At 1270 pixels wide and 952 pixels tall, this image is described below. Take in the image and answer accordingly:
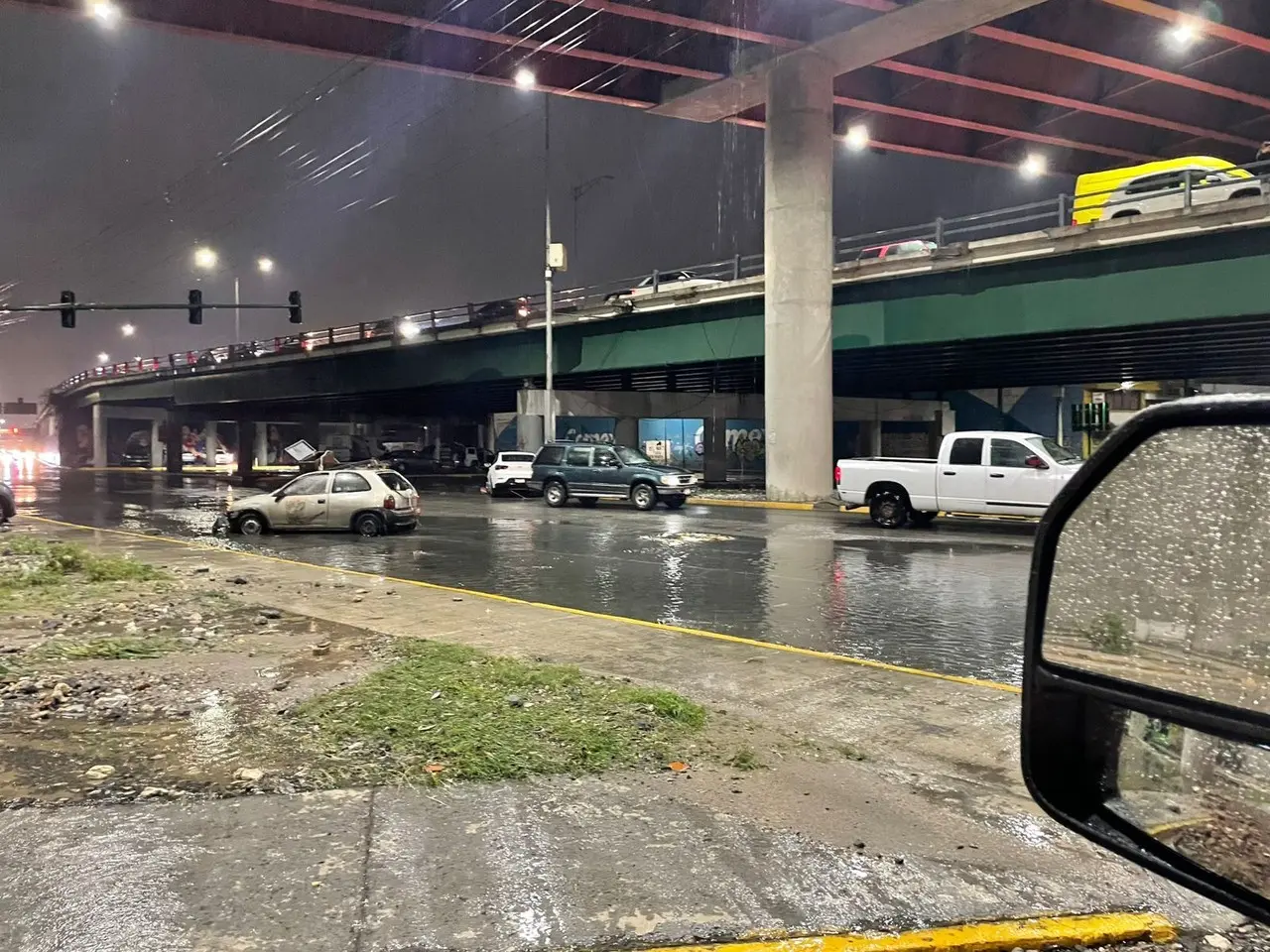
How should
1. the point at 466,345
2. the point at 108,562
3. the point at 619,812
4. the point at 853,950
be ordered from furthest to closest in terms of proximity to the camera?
the point at 466,345
the point at 108,562
the point at 619,812
the point at 853,950

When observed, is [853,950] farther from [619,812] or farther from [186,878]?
[186,878]

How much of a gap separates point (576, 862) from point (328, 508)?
16195 millimetres

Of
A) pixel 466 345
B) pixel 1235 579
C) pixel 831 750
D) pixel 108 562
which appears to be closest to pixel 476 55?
pixel 466 345

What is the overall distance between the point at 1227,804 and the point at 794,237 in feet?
85.0

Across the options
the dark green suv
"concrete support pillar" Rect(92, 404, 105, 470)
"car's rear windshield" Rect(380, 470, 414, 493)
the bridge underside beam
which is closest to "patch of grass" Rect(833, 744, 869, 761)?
"car's rear windshield" Rect(380, 470, 414, 493)

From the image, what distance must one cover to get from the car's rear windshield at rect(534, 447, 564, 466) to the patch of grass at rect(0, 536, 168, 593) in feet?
48.6

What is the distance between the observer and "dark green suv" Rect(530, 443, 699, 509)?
25203 mm

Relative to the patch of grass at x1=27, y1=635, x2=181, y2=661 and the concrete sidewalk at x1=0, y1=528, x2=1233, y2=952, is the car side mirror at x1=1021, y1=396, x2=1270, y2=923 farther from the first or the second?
the patch of grass at x1=27, y1=635, x2=181, y2=661

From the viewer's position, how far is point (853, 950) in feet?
10.1

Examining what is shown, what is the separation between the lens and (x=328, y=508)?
61.1 ft

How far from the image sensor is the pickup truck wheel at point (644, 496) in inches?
993

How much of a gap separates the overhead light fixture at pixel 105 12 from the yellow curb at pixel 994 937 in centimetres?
2872

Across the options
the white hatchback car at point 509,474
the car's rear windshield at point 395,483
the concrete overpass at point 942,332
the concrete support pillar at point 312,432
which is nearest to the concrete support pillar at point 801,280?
the concrete overpass at point 942,332

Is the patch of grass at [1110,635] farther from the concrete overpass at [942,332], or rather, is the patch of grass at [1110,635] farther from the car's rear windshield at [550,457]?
the car's rear windshield at [550,457]
